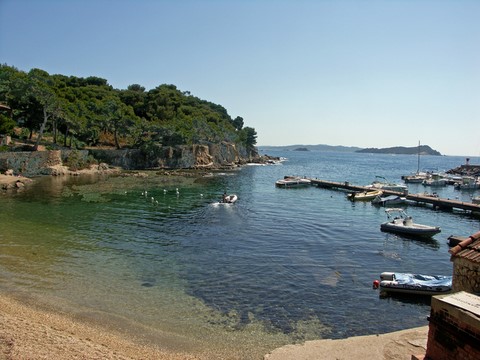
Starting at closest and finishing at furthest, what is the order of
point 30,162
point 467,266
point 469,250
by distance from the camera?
point 467,266
point 469,250
point 30,162

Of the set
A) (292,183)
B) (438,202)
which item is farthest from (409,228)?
(292,183)

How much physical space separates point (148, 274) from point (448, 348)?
1627 centimetres

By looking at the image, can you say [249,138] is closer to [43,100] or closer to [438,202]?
[43,100]

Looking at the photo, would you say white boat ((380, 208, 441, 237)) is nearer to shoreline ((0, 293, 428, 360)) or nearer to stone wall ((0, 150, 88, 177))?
shoreline ((0, 293, 428, 360))

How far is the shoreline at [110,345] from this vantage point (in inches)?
472

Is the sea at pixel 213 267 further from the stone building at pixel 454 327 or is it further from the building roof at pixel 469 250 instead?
the stone building at pixel 454 327

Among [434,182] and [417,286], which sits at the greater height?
[434,182]

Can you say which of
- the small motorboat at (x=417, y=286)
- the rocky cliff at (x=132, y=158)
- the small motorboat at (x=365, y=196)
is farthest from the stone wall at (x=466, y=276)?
the rocky cliff at (x=132, y=158)

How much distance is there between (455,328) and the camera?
28.3 ft

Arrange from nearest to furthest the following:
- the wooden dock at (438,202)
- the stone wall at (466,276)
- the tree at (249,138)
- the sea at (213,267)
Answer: the stone wall at (466,276) < the sea at (213,267) < the wooden dock at (438,202) < the tree at (249,138)

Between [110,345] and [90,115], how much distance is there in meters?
80.2

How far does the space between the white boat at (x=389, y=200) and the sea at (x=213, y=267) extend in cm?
684

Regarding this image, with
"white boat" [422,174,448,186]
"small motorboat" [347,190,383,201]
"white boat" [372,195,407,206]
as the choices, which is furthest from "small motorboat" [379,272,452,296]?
"white boat" [422,174,448,186]

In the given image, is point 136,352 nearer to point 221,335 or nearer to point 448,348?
point 221,335
